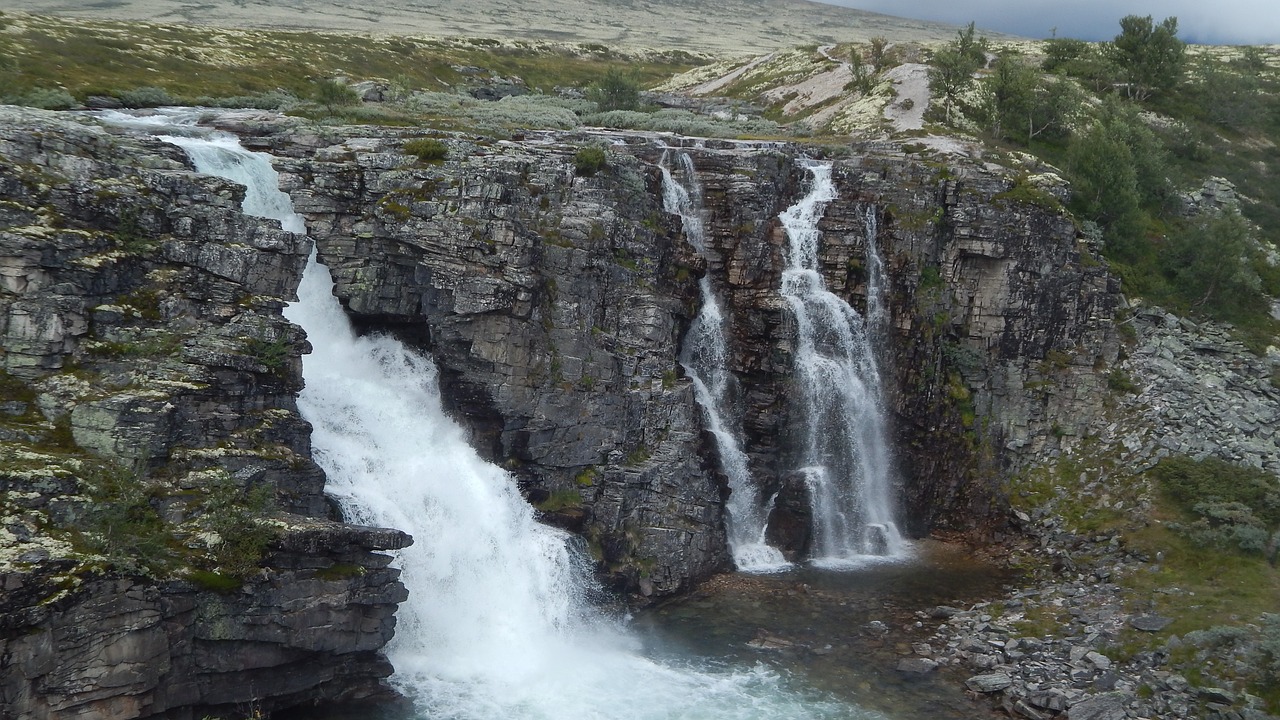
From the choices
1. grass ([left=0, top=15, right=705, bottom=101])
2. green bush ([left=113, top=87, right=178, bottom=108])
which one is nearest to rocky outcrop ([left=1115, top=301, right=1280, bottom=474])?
grass ([left=0, top=15, right=705, bottom=101])

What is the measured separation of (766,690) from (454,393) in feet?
57.4

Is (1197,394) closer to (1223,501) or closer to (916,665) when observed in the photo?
(1223,501)

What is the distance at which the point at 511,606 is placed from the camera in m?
32.3

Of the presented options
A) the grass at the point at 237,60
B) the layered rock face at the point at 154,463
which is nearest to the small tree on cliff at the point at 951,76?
the grass at the point at 237,60

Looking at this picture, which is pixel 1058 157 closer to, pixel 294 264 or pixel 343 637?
pixel 294 264

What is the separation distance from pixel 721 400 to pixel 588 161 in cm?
1331

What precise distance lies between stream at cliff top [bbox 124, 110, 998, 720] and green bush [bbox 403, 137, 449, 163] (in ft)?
20.2

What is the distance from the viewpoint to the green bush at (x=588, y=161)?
40.8 meters

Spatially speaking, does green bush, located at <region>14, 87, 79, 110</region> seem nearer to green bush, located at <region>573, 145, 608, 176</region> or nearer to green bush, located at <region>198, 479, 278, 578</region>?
green bush, located at <region>573, 145, 608, 176</region>

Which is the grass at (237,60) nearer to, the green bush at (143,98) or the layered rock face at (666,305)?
the green bush at (143,98)

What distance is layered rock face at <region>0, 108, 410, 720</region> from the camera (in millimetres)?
22203

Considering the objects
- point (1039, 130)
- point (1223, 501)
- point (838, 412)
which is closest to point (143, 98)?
point (838, 412)

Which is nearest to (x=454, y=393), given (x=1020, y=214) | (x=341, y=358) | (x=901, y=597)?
(x=341, y=358)

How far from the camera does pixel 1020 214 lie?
157 ft
